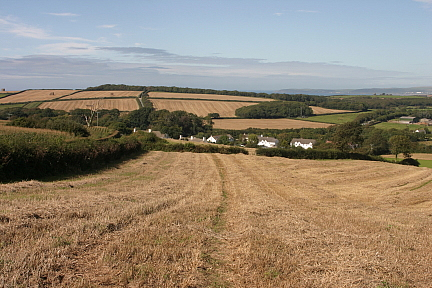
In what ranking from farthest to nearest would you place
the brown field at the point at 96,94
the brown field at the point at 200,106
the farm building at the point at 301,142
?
the brown field at the point at 96,94 → the brown field at the point at 200,106 → the farm building at the point at 301,142

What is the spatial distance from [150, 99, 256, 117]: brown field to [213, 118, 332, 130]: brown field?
6.92 m

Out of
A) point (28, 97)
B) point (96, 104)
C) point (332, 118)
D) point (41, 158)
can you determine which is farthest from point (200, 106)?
point (41, 158)

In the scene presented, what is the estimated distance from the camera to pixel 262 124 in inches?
4198

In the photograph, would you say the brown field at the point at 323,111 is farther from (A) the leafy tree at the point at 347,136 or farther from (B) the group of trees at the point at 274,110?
(A) the leafy tree at the point at 347,136

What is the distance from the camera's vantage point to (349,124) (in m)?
53.8

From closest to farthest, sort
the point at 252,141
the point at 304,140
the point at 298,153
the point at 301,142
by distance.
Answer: the point at 298,153 < the point at 252,141 < the point at 301,142 < the point at 304,140

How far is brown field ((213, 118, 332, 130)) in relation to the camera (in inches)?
3979

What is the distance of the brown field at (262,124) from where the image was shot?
10106 centimetres

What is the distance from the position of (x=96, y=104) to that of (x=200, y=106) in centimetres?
3850

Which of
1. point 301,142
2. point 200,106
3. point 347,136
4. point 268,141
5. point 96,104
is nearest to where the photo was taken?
point 347,136

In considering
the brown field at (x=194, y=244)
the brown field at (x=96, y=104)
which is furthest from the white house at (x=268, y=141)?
the brown field at (x=194, y=244)

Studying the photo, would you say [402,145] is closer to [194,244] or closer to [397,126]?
[397,126]

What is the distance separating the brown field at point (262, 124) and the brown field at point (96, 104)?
27.9 metres

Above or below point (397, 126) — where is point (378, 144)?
below
